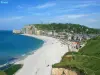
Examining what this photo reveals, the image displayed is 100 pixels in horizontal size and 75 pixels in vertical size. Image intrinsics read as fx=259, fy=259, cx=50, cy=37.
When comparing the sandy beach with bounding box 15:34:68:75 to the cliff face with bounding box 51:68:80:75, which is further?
the sandy beach with bounding box 15:34:68:75

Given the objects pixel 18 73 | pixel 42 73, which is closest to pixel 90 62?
pixel 42 73

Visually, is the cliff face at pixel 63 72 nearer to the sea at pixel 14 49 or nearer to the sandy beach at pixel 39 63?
the sandy beach at pixel 39 63

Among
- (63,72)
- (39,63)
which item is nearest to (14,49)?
(39,63)

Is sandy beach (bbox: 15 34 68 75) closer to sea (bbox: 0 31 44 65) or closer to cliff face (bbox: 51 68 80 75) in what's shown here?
sea (bbox: 0 31 44 65)

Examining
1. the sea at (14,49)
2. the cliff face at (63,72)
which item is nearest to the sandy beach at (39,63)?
the sea at (14,49)

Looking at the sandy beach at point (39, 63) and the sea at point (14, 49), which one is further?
the sea at point (14, 49)

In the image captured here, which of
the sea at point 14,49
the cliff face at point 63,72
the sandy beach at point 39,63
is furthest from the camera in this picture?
the sea at point 14,49

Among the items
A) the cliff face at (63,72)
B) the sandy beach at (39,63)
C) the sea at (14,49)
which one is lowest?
the sea at (14,49)

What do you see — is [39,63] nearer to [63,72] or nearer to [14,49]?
[63,72]

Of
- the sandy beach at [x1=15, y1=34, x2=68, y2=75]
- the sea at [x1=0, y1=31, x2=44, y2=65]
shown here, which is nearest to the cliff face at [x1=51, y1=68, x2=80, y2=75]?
the sandy beach at [x1=15, y1=34, x2=68, y2=75]

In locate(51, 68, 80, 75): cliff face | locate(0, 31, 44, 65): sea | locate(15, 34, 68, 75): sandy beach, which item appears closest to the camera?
locate(51, 68, 80, 75): cliff face

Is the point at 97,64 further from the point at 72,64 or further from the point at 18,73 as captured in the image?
the point at 18,73
